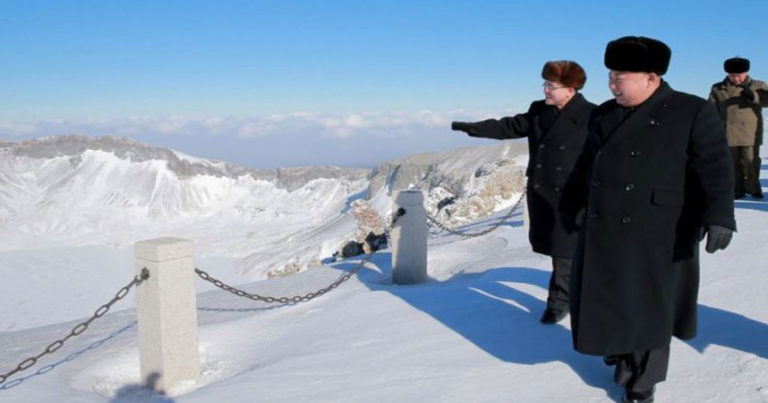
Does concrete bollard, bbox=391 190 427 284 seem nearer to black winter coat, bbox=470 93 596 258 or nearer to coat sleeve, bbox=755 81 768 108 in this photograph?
black winter coat, bbox=470 93 596 258

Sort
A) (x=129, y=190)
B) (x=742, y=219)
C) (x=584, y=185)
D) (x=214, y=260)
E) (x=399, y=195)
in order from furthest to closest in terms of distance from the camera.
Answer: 1. (x=129, y=190)
2. (x=214, y=260)
3. (x=742, y=219)
4. (x=399, y=195)
5. (x=584, y=185)

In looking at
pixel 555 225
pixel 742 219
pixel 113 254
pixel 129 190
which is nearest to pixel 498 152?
pixel 742 219

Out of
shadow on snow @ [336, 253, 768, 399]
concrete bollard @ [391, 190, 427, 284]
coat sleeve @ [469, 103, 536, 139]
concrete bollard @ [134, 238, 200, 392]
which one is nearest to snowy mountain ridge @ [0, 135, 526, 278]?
concrete bollard @ [391, 190, 427, 284]

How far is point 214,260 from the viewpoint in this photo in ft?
175

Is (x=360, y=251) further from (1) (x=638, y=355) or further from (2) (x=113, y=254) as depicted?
(2) (x=113, y=254)

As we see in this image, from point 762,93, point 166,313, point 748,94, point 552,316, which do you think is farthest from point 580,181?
point 762,93

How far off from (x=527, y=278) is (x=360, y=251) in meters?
8.54

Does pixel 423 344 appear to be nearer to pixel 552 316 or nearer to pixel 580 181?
pixel 552 316

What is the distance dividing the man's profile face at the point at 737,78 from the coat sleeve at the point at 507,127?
4403 millimetres

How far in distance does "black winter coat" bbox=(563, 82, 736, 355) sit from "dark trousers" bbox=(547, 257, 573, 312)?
1.44 meters

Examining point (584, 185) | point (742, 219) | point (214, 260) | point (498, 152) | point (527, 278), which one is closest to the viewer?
point (584, 185)

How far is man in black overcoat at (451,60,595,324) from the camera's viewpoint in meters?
4.32

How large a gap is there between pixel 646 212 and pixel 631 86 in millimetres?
637

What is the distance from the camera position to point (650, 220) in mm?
2834
